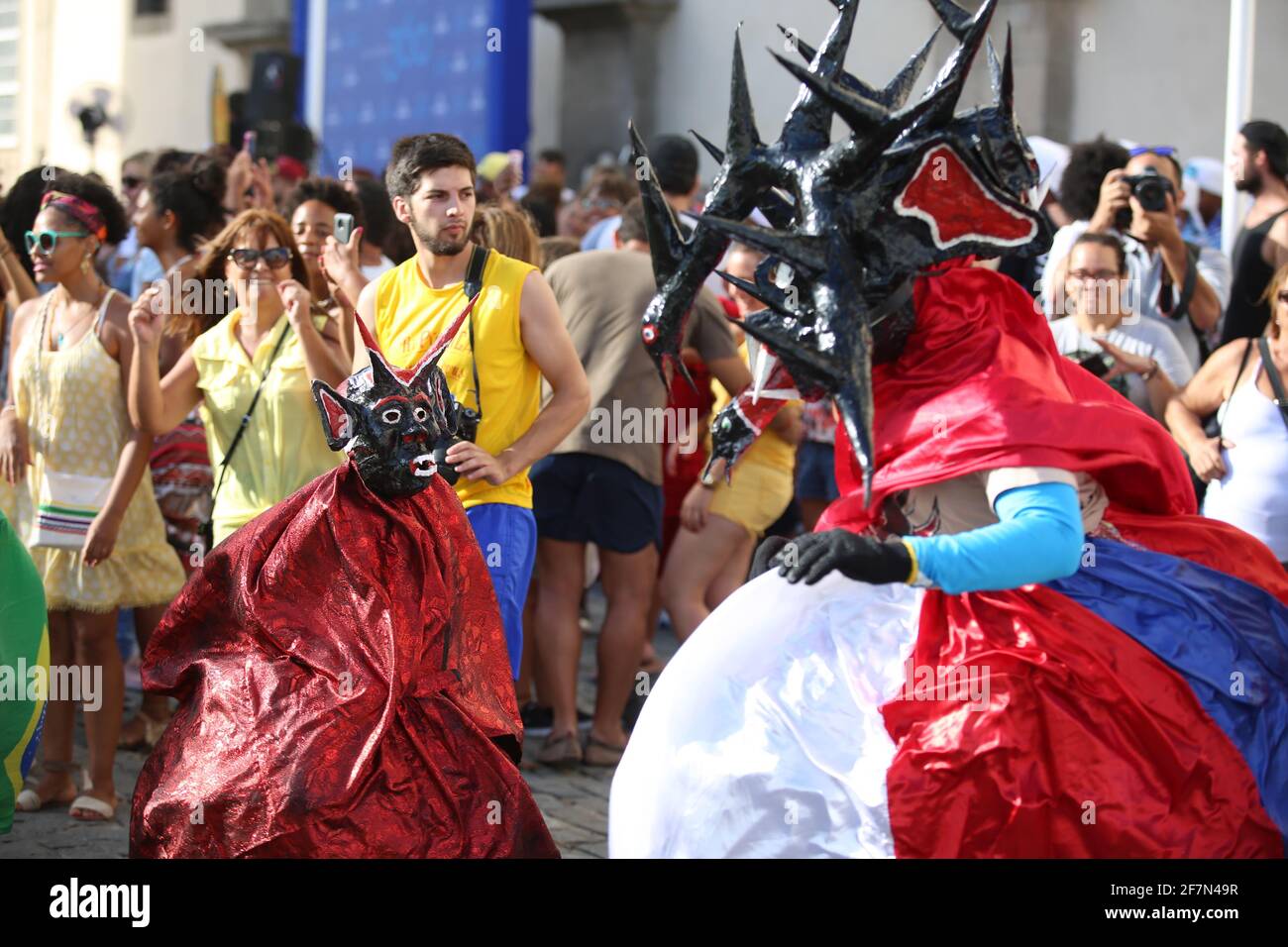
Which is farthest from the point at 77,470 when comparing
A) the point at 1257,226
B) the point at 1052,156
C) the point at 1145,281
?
the point at 1257,226

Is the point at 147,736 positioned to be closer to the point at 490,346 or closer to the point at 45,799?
the point at 45,799

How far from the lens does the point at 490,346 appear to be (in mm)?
4746

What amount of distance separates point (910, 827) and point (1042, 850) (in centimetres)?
23

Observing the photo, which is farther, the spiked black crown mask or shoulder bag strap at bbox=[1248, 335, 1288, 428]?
shoulder bag strap at bbox=[1248, 335, 1288, 428]

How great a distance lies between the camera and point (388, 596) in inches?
156

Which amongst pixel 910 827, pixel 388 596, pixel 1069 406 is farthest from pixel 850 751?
pixel 388 596

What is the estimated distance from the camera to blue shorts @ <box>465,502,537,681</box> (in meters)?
4.66

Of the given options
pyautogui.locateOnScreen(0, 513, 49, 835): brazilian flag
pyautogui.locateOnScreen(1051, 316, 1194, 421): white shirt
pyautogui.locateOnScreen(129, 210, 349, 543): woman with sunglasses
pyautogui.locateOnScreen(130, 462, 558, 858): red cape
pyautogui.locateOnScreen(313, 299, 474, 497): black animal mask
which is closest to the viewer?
pyautogui.locateOnScreen(130, 462, 558, 858): red cape

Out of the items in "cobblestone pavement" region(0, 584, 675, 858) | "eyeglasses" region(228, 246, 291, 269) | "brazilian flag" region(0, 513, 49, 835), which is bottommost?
"cobblestone pavement" region(0, 584, 675, 858)

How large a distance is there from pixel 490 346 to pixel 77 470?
1710mm

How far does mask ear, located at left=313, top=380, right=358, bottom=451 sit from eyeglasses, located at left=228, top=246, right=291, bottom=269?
4.91 ft

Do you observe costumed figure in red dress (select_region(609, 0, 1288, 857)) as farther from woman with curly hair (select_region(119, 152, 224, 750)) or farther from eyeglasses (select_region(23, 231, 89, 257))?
eyeglasses (select_region(23, 231, 89, 257))

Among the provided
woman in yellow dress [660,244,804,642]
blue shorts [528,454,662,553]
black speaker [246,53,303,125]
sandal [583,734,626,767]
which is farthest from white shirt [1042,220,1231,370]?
black speaker [246,53,303,125]
